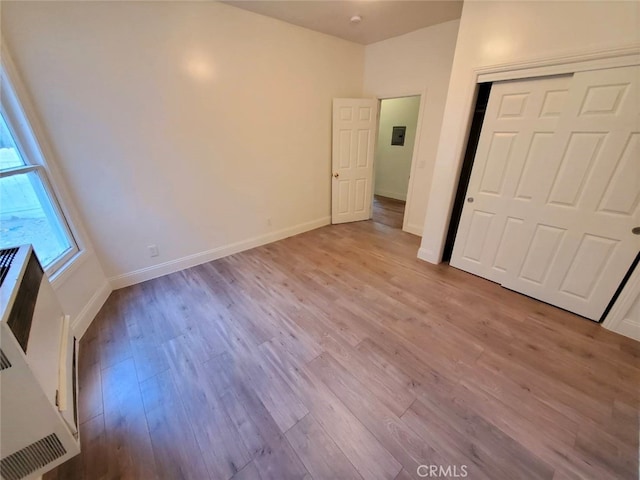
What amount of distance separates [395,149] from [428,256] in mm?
3484

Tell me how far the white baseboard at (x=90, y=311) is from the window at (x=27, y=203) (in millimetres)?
440

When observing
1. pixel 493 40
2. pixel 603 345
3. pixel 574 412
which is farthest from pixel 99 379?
pixel 493 40

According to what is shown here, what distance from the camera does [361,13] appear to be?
9.22 ft

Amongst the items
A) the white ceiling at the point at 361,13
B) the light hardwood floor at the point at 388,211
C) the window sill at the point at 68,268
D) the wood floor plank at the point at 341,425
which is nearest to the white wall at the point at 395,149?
the light hardwood floor at the point at 388,211

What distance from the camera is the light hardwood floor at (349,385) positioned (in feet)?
4.16

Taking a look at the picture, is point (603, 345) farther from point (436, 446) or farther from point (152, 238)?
point (152, 238)

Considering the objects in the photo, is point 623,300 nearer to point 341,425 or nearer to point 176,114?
point 341,425

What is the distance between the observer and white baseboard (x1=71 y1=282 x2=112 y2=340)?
2033mm

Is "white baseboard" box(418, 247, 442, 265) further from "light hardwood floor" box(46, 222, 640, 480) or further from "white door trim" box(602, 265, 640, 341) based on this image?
"white door trim" box(602, 265, 640, 341)

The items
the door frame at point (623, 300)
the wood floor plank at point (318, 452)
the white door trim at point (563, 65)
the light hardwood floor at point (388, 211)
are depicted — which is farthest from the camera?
the light hardwood floor at point (388, 211)

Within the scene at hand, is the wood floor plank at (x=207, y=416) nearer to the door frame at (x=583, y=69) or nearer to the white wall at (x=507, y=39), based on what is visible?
the white wall at (x=507, y=39)

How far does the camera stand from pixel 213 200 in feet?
10.1

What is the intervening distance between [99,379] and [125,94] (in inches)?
94.7

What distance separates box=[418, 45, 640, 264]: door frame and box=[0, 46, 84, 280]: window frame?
146 inches
